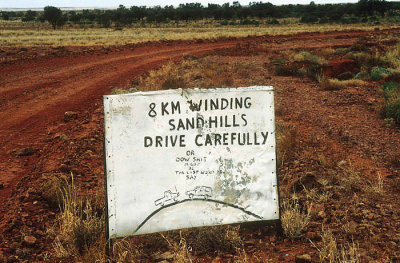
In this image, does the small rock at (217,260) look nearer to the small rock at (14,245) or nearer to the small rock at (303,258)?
the small rock at (303,258)

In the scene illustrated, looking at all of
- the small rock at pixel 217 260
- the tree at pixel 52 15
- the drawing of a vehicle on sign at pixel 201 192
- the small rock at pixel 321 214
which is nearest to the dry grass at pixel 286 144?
the small rock at pixel 321 214

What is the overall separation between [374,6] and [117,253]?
241ft

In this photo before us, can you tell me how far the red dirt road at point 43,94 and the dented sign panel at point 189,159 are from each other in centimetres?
141

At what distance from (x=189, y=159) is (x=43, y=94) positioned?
8468 millimetres

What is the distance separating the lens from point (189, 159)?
11.0 feet

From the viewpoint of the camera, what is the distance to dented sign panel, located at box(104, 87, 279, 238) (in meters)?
3.25

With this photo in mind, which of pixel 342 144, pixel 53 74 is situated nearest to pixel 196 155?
pixel 342 144

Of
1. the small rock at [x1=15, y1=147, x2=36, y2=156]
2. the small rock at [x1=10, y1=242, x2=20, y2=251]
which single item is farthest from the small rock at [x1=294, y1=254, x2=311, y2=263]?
the small rock at [x1=15, y1=147, x2=36, y2=156]

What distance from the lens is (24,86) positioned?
11.5 meters

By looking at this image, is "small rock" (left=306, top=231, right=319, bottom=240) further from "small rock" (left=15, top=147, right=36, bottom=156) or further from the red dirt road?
"small rock" (left=15, top=147, right=36, bottom=156)

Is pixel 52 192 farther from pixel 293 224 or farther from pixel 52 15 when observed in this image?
pixel 52 15

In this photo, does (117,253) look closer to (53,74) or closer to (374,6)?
(53,74)

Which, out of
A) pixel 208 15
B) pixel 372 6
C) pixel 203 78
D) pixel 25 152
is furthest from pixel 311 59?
pixel 208 15

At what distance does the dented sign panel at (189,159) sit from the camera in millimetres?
3250
